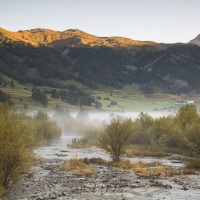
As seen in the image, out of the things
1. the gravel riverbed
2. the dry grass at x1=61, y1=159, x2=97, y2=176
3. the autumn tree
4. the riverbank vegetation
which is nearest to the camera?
the gravel riverbed

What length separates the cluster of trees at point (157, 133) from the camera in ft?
241

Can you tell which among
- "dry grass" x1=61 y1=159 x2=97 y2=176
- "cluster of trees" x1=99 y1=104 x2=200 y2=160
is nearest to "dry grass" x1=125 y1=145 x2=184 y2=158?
"cluster of trees" x1=99 y1=104 x2=200 y2=160

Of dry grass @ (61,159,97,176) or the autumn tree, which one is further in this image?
the autumn tree

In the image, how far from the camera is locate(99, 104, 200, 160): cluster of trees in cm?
7356

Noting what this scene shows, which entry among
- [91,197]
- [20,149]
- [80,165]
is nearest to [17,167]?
[20,149]

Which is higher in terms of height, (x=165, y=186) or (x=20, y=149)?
(x=20, y=149)

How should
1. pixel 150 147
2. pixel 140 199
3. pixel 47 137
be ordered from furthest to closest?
pixel 47 137 → pixel 150 147 → pixel 140 199

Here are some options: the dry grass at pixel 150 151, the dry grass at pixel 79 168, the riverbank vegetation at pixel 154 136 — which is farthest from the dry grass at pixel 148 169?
the dry grass at pixel 150 151

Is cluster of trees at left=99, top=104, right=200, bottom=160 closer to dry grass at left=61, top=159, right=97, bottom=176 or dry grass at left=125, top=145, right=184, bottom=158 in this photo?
dry grass at left=125, top=145, right=184, bottom=158

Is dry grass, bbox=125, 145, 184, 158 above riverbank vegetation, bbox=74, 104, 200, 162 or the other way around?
the other way around

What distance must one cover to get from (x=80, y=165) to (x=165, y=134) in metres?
48.6

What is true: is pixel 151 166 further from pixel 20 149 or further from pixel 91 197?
pixel 20 149

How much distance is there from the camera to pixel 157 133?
4402 inches

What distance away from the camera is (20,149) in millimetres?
40562
